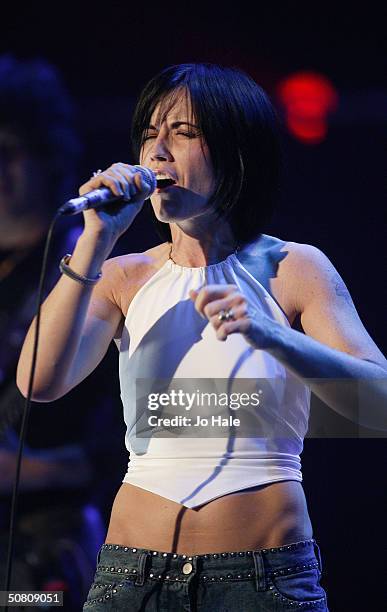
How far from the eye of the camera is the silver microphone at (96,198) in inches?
47.4

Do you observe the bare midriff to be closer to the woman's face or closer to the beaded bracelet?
the beaded bracelet

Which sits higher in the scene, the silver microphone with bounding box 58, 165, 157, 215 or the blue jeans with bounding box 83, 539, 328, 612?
the silver microphone with bounding box 58, 165, 157, 215

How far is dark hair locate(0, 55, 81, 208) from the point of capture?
7.52 ft

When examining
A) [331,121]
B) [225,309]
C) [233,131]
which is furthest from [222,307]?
[331,121]

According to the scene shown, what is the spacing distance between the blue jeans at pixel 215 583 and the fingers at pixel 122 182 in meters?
0.54

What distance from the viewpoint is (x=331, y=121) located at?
7.11 ft

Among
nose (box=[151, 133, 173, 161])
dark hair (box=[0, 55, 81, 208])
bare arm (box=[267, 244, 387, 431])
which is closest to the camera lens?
bare arm (box=[267, 244, 387, 431])

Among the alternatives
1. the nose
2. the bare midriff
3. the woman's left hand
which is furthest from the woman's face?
the bare midriff

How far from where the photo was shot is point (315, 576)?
1.34 metres

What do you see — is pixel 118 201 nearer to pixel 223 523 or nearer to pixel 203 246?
pixel 203 246

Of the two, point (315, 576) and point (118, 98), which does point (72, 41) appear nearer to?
point (118, 98)

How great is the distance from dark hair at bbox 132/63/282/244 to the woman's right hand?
0.68ft

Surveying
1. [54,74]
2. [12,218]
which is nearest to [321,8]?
[54,74]

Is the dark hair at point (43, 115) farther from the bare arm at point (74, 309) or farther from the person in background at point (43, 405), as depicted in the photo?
the bare arm at point (74, 309)
